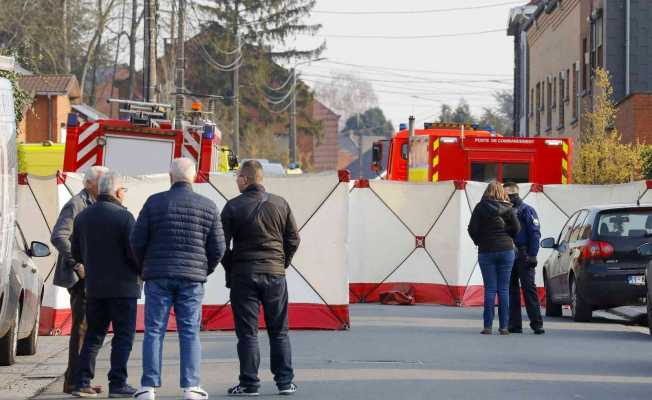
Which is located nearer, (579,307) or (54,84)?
(579,307)

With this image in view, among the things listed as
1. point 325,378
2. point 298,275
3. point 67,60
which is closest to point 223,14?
point 67,60

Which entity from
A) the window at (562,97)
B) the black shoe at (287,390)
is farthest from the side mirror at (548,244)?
the window at (562,97)

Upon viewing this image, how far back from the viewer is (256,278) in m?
11.5

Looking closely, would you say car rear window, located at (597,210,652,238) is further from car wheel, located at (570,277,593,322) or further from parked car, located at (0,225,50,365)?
parked car, located at (0,225,50,365)

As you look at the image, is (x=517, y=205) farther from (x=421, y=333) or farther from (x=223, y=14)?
(x=223, y=14)

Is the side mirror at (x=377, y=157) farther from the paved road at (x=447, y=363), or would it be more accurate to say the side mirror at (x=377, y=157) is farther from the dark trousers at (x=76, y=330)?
the dark trousers at (x=76, y=330)

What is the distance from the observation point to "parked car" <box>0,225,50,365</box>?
12606 millimetres

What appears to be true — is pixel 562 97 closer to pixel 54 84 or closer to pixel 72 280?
pixel 54 84

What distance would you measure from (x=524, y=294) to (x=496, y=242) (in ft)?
3.36

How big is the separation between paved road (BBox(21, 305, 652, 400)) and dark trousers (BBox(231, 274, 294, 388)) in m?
0.27

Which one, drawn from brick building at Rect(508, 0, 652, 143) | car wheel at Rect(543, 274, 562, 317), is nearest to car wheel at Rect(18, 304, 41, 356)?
car wheel at Rect(543, 274, 562, 317)

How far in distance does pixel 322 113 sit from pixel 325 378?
425ft

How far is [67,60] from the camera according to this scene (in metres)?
65.2

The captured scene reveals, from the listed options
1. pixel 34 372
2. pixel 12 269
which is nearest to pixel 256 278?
pixel 12 269
